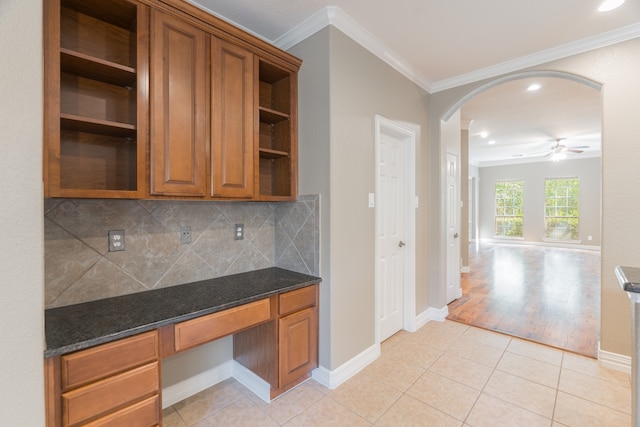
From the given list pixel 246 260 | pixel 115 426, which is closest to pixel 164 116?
pixel 246 260

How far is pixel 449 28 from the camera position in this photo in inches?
94.2

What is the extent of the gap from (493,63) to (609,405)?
304 cm

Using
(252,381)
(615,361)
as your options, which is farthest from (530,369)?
(252,381)

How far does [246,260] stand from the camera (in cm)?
245

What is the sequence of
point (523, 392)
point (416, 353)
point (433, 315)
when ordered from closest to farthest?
1. point (523, 392)
2. point (416, 353)
3. point (433, 315)

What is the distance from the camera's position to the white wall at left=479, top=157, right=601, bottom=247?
858cm

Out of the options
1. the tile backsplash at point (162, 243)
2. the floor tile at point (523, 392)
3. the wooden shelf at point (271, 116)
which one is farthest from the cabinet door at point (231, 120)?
the floor tile at point (523, 392)

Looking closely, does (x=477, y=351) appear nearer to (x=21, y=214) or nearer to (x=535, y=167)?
(x=21, y=214)

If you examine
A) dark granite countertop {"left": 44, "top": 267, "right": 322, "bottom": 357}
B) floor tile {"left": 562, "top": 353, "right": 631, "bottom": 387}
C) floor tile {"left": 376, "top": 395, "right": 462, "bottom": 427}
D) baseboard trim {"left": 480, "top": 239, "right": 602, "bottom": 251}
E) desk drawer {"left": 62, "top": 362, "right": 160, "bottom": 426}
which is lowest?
floor tile {"left": 376, "top": 395, "right": 462, "bottom": 427}

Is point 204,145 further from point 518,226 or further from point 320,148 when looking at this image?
point 518,226

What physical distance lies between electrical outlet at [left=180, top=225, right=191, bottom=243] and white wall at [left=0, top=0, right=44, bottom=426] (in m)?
1.11

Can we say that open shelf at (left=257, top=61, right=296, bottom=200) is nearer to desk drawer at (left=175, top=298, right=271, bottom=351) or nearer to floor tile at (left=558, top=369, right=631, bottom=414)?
desk drawer at (left=175, top=298, right=271, bottom=351)

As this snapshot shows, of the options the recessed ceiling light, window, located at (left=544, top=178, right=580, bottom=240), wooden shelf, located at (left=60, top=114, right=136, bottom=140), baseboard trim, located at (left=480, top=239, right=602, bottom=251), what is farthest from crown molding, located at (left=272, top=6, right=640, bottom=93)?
baseboard trim, located at (left=480, top=239, right=602, bottom=251)

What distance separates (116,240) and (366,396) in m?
2.02
